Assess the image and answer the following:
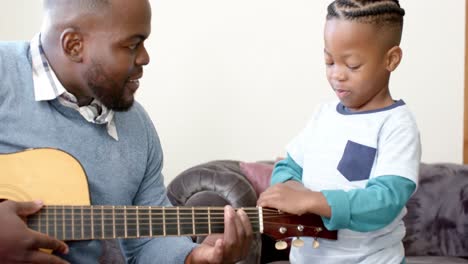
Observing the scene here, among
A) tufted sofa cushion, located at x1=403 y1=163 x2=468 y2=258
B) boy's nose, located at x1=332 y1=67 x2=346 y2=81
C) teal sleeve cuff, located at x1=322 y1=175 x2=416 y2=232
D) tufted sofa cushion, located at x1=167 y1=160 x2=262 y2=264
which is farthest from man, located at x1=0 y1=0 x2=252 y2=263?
tufted sofa cushion, located at x1=403 y1=163 x2=468 y2=258

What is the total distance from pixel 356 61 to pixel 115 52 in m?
0.63

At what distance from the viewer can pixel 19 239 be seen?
141cm

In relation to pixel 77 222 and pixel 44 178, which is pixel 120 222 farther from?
pixel 44 178

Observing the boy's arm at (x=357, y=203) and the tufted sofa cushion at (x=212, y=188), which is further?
the tufted sofa cushion at (x=212, y=188)

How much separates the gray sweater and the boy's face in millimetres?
574

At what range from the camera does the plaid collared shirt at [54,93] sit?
1712 millimetres

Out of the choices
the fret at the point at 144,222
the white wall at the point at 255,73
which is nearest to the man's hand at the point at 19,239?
the fret at the point at 144,222

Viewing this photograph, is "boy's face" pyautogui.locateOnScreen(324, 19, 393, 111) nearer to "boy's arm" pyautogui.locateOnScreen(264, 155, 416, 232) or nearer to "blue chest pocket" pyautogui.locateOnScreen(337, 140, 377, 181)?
"blue chest pocket" pyautogui.locateOnScreen(337, 140, 377, 181)

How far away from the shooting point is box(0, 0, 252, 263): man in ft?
5.58

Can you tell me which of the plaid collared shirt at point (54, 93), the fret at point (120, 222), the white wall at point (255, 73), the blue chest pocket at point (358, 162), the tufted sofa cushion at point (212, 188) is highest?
the plaid collared shirt at point (54, 93)

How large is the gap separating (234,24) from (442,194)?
4.83ft

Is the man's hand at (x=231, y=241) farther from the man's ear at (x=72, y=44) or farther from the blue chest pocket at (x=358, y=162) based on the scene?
the man's ear at (x=72, y=44)

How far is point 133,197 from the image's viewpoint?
1.91 meters

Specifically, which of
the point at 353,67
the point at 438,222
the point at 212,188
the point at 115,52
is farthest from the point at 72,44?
the point at 438,222
